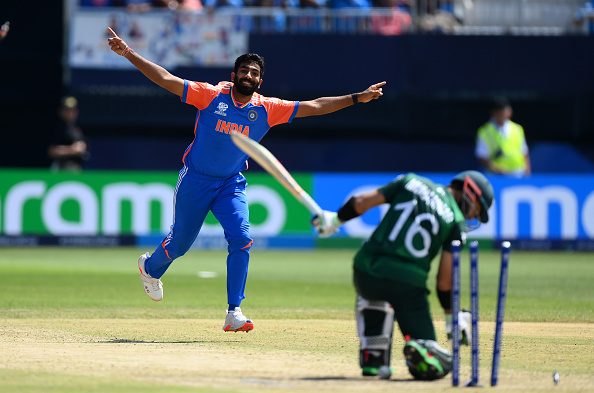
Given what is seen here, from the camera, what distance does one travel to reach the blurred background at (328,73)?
66.1 ft

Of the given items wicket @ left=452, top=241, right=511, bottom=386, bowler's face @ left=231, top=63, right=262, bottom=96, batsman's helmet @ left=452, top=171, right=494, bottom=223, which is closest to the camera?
wicket @ left=452, top=241, right=511, bottom=386

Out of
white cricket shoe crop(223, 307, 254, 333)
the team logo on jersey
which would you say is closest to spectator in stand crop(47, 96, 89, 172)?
the team logo on jersey

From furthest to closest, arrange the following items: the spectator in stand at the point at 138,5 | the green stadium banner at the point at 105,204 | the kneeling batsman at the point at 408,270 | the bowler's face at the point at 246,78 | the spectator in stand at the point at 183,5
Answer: the spectator in stand at the point at 183,5
the spectator in stand at the point at 138,5
the green stadium banner at the point at 105,204
the bowler's face at the point at 246,78
the kneeling batsman at the point at 408,270

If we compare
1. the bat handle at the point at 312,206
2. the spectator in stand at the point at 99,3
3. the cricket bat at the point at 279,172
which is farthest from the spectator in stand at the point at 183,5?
the bat handle at the point at 312,206

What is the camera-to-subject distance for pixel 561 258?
17.4 meters

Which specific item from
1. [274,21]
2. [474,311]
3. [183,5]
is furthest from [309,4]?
[474,311]

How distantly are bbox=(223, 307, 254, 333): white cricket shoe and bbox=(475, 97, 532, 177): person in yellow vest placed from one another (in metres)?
10.5

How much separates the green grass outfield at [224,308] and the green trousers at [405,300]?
36 cm

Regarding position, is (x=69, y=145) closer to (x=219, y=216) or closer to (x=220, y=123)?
(x=219, y=216)

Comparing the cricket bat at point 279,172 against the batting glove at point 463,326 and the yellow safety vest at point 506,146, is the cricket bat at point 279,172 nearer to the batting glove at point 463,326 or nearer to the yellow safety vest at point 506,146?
the batting glove at point 463,326

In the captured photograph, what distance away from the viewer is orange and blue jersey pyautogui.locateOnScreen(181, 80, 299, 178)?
8617mm

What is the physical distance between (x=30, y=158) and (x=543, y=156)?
10.8 m

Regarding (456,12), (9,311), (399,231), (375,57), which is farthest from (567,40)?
(399,231)

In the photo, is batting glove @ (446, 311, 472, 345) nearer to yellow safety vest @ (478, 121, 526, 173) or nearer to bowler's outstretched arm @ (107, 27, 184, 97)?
bowler's outstretched arm @ (107, 27, 184, 97)
